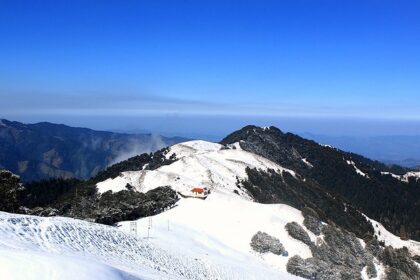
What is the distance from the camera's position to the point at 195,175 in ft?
263

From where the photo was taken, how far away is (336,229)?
56938mm

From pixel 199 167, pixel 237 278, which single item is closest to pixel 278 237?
pixel 237 278

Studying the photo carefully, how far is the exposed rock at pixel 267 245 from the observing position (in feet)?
160

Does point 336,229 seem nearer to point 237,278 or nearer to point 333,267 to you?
point 333,267

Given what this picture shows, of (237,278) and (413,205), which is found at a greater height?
(237,278)

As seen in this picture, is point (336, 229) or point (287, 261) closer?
point (287, 261)

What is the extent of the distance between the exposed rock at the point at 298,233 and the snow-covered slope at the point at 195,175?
16333mm

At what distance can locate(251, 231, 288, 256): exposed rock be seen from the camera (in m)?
48.6

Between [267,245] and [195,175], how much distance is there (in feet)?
108

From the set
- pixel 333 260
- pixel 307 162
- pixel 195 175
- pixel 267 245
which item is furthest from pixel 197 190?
pixel 307 162

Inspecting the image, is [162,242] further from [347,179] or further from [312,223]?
[347,179]

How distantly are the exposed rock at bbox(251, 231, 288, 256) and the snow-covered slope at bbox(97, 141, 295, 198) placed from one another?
1702 centimetres

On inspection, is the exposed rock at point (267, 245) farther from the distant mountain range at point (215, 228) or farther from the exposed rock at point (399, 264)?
the exposed rock at point (399, 264)

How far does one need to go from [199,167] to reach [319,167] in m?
114
